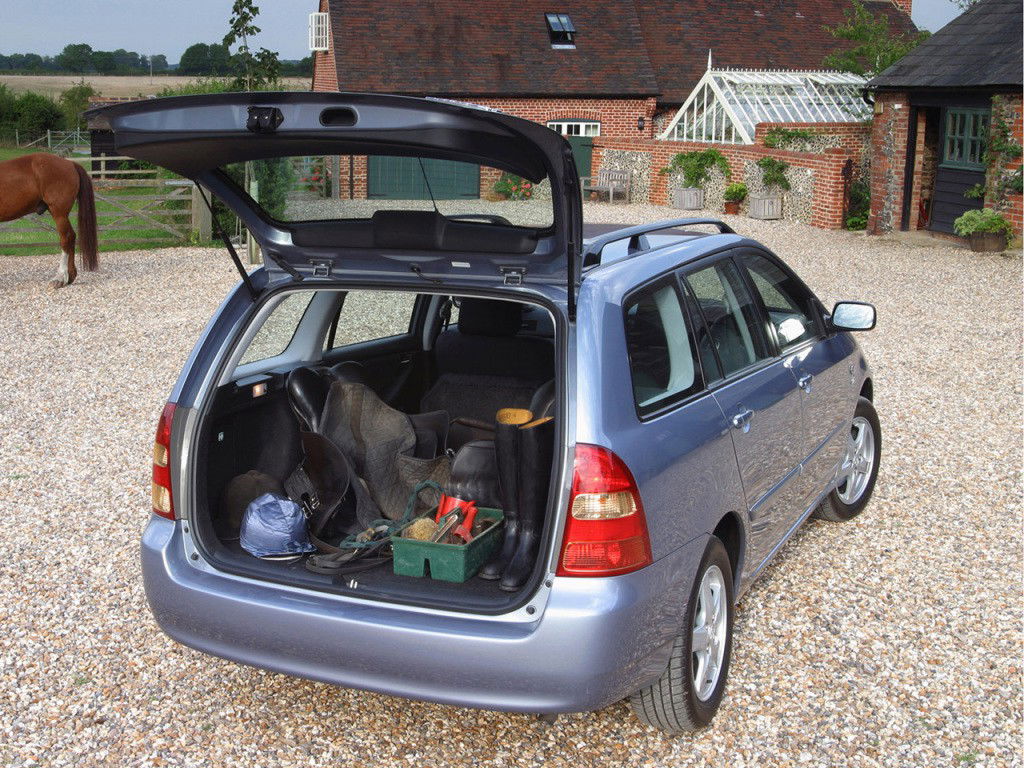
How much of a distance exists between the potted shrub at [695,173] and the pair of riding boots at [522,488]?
23.5 metres

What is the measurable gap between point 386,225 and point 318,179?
1.36 feet

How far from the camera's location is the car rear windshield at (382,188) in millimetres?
3564

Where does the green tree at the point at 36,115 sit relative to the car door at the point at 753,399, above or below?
above

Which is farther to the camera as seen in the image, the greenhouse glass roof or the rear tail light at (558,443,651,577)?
the greenhouse glass roof

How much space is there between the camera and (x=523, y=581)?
3.39 meters

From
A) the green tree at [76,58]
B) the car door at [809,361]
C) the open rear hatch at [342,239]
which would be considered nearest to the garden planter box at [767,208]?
the car door at [809,361]

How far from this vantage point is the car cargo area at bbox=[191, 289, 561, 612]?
349 cm

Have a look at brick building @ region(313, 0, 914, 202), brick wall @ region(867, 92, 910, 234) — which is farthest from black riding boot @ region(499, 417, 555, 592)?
brick building @ region(313, 0, 914, 202)

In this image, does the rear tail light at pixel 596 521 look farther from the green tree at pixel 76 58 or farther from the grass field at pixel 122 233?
the green tree at pixel 76 58

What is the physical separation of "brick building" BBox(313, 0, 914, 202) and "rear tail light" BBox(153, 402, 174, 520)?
28.4 m

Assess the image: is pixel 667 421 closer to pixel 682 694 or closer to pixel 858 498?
pixel 682 694

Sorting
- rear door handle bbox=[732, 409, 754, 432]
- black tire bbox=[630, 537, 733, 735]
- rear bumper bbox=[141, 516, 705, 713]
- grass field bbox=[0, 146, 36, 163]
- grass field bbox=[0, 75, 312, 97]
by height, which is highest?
grass field bbox=[0, 75, 312, 97]

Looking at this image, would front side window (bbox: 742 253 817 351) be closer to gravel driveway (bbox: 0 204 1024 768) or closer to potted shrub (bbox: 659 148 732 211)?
gravel driveway (bbox: 0 204 1024 768)

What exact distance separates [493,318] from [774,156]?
68.3 ft
